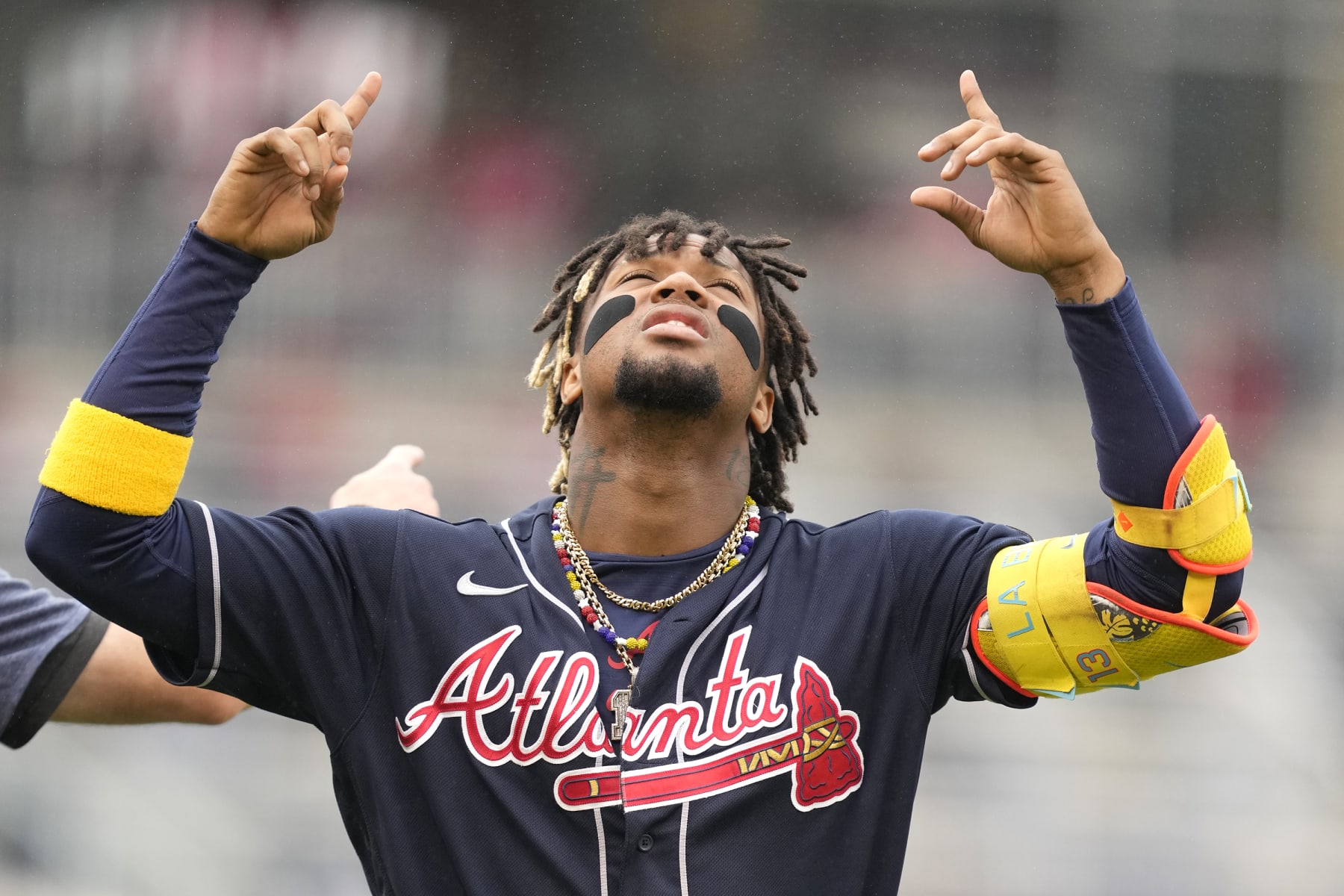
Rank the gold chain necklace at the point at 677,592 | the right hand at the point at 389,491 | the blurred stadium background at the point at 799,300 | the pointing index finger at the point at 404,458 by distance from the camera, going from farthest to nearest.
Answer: the blurred stadium background at the point at 799,300 → the pointing index finger at the point at 404,458 → the right hand at the point at 389,491 → the gold chain necklace at the point at 677,592

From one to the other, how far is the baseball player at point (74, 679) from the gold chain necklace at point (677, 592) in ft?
1.98

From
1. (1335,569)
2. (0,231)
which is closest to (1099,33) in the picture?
(1335,569)

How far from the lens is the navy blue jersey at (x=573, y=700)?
8.30ft

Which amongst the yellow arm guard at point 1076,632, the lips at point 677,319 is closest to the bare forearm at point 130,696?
the lips at point 677,319

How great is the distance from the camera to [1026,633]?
2.56m

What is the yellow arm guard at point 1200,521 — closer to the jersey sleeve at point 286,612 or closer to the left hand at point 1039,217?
the left hand at point 1039,217

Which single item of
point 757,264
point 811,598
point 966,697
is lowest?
point 966,697

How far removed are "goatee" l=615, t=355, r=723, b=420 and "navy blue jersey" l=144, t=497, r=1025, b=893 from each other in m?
0.37

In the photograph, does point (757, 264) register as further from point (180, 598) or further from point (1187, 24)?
point (1187, 24)

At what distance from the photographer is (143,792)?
21.4ft

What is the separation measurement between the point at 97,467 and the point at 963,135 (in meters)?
1.50

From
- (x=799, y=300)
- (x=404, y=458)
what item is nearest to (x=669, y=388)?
(x=404, y=458)

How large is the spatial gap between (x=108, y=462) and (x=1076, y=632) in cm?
160

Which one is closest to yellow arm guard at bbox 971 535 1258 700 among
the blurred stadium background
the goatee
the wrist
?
the wrist
